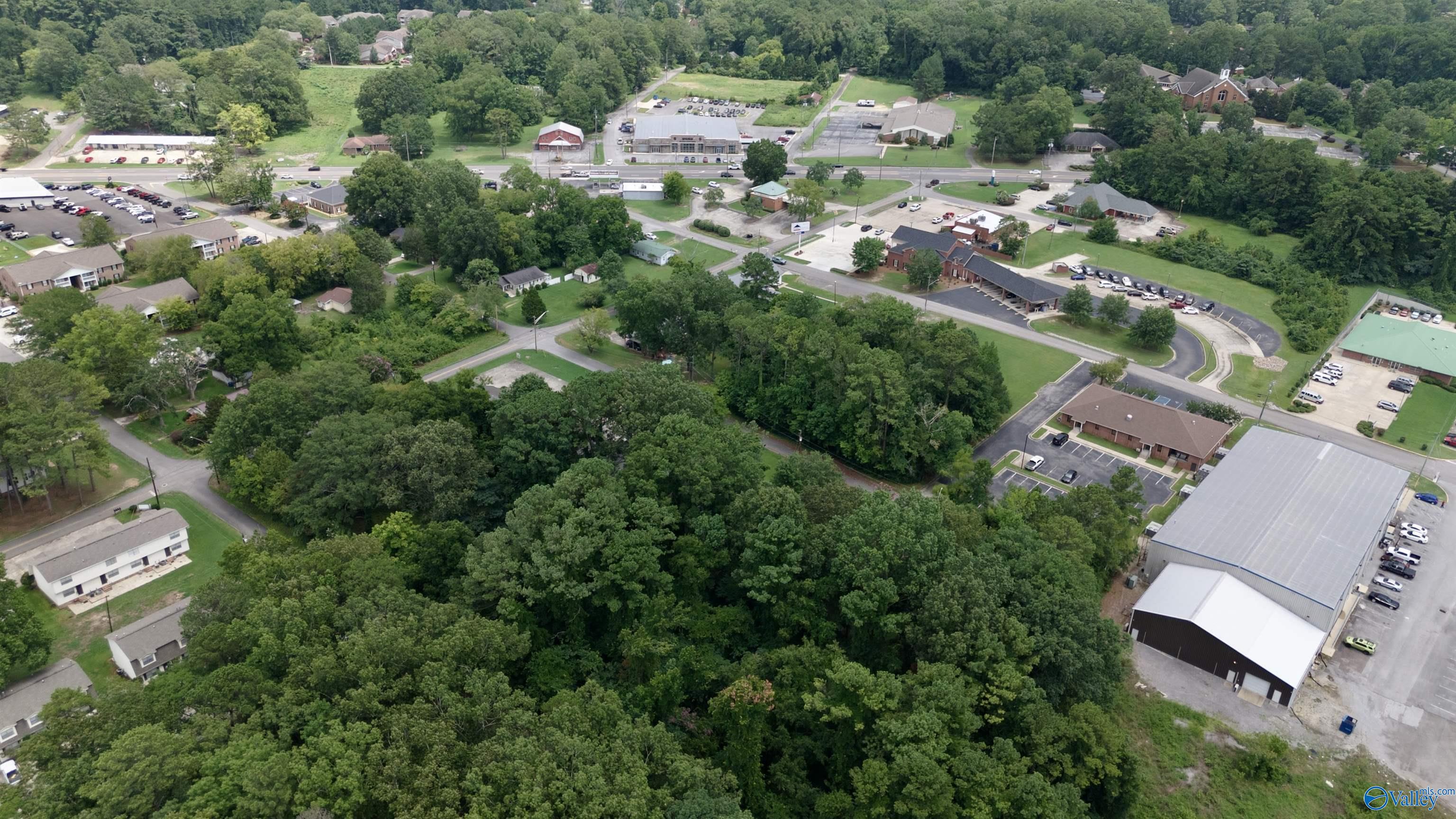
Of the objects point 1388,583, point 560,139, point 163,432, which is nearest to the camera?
point 1388,583

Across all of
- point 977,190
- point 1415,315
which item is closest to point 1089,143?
point 977,190

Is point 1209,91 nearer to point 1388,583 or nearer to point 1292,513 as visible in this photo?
point 1292,513

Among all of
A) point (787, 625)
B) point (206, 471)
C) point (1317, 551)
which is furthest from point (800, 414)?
point (206, 471)

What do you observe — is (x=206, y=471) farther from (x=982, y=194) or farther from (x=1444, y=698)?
(x=982, y=194)

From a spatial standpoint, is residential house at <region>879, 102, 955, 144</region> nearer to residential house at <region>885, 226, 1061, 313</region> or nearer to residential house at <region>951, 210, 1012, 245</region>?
residential house at <region>951, 210, 1012, 245</region>

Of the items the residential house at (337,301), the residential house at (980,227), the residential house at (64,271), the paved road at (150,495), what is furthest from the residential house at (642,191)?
the paved road at (150,495)

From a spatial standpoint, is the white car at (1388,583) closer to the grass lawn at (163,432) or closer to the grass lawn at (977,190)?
the grass lawn at (977,190)
